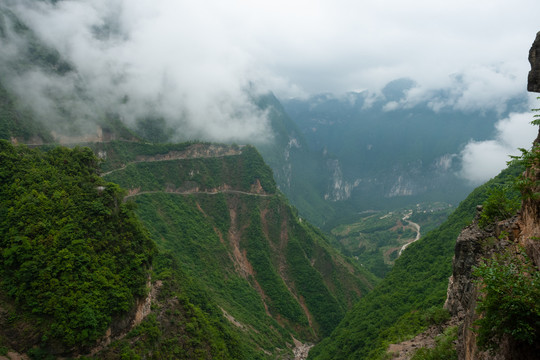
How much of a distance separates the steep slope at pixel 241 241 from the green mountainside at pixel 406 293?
1542cm

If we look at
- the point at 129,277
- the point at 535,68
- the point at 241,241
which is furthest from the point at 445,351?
the point at 241,241

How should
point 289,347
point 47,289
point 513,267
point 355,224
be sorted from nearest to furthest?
point 513,267, point 47,289, point 289,347, point 355,224

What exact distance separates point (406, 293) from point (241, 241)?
1912 inches

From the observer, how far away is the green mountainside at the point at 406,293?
40.4 metres

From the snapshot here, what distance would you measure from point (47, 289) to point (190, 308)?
643 inches

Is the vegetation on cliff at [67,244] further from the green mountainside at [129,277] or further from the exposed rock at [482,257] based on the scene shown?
the exposed rock at [482,257]

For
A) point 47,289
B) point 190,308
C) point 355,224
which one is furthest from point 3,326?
point 355,224

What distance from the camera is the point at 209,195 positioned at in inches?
3686

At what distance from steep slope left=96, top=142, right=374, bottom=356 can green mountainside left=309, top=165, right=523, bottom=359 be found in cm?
1542

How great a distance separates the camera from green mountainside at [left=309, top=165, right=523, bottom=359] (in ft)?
133

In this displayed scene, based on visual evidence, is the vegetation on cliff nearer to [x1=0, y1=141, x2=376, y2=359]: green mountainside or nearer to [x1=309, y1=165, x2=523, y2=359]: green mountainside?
[x1=0, y1=141, x2=376, y2=359]: green mountainside

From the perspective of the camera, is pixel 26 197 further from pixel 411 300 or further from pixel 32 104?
pixel 32 104

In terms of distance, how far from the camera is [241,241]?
88562 mm

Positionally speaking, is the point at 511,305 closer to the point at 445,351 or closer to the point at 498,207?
the point at 498,207
